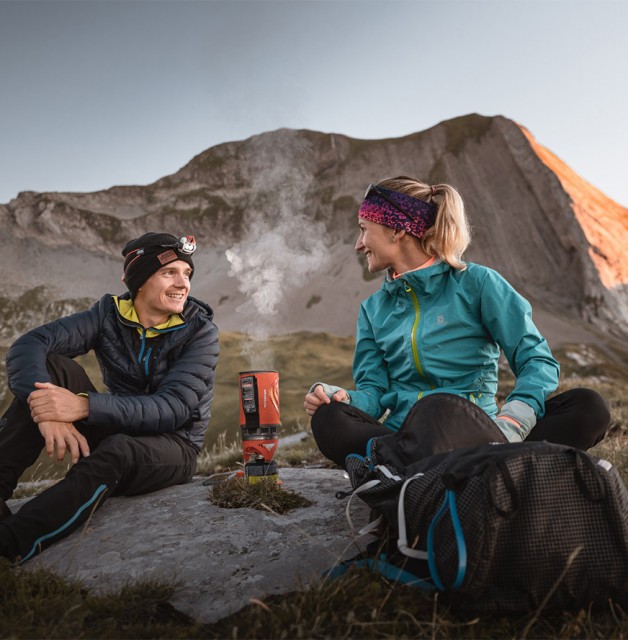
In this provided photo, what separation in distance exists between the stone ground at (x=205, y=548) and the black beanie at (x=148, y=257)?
143 cm

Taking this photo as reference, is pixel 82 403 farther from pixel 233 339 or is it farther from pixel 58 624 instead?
pixel 233 339

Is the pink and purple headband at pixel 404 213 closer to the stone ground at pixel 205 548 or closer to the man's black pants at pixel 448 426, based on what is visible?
the man's black pants at pixel 448 426

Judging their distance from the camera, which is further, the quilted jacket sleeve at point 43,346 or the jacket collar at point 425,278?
the jacket collar at point 425,278

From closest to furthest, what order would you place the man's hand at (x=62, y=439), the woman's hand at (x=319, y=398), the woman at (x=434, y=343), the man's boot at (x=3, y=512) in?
1. the man's boot at (x=3, y=512)
2. the woman at (x=434, y=343)
3. the man's hand at (x=62, y=439)
4. the woman's hand at (x=319, y=398)

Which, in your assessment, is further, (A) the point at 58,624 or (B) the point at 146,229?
(B) the point at 146,229

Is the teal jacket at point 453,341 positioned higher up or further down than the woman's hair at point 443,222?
further down

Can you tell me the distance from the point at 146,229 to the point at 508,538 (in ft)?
199

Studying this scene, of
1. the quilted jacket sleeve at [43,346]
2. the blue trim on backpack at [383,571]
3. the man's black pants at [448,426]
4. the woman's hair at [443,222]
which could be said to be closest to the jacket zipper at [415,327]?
the woman's hair at [443,222]

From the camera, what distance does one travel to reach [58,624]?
1.82 m

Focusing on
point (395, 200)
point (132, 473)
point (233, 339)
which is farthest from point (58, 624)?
point (233, 339)

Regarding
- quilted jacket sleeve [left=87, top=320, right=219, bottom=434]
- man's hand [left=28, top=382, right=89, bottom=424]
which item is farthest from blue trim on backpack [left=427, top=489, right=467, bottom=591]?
man's hand [left=28, top=382, right=89, bottom=424]

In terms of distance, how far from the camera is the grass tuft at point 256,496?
10.3 ft

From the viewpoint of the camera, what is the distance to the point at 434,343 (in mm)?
3320

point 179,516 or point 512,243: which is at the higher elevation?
point 512,243
